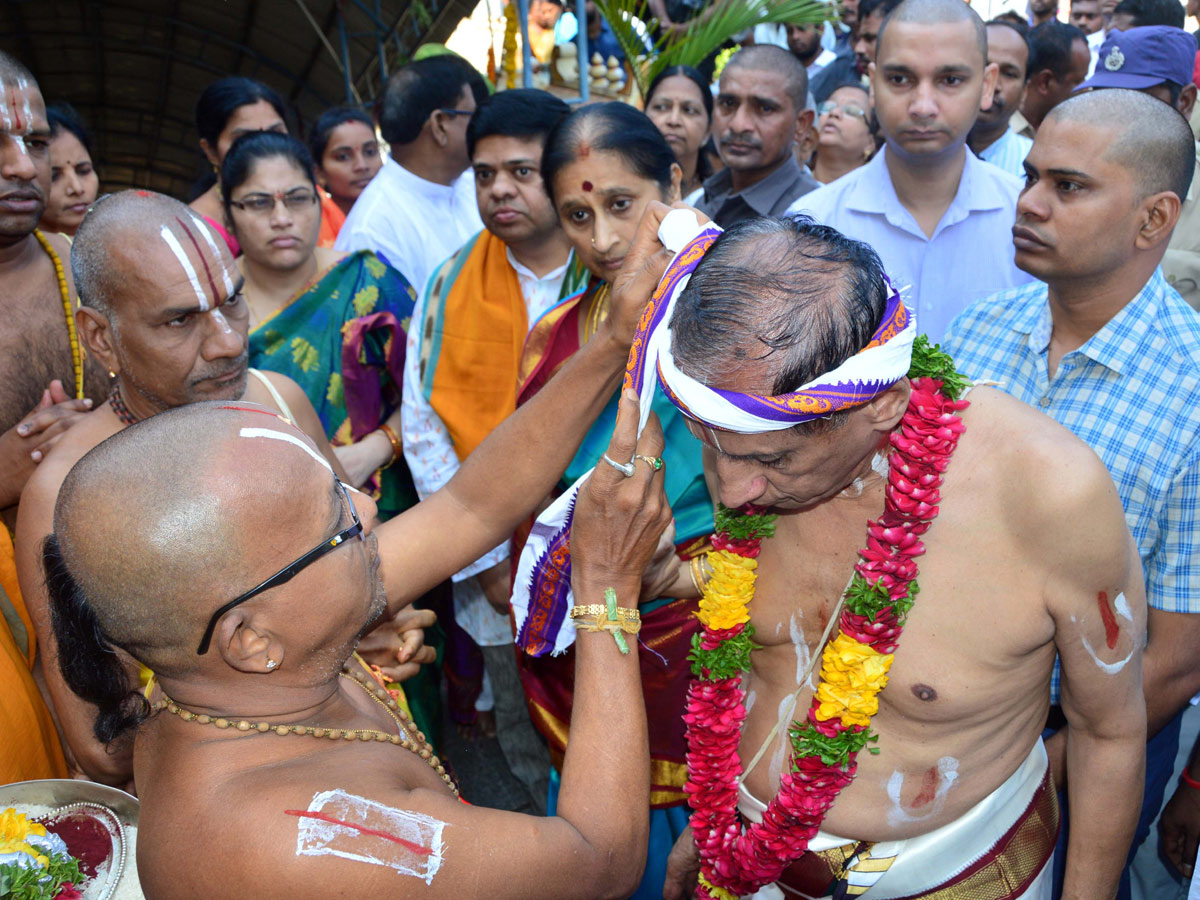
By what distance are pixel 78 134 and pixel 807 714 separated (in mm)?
5215

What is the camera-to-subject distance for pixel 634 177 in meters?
3.39

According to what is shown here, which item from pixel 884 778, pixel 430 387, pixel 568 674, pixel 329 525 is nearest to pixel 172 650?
pixel 329 525

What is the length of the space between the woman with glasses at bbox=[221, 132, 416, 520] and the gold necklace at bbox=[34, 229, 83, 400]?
3.20ft

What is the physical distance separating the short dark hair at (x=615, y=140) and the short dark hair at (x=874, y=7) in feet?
13.8

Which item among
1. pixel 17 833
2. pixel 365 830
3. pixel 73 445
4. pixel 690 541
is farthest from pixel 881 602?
pixel 73 445

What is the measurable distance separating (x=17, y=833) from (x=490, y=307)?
113 inches

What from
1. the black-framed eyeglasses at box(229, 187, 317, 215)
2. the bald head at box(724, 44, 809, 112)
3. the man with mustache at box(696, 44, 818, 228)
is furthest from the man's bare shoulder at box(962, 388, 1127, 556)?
the bald head at box(724, 44, 809, 112)

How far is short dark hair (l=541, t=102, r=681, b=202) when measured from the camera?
133 inches

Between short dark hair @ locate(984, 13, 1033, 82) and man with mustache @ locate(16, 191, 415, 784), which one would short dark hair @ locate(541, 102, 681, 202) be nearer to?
man with mustache @ locate(16, 191, 415, 784)

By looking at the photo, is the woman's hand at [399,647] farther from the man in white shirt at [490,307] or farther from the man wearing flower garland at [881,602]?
the man in white shirt at [490,307]

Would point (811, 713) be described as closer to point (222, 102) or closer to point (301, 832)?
point (301, 832)

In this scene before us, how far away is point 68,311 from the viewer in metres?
3.32

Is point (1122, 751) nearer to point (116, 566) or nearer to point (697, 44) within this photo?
point (116, 566)

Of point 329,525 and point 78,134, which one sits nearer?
point 329,525
